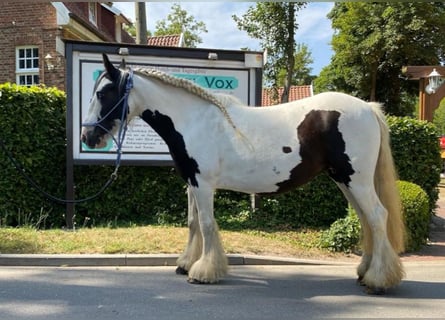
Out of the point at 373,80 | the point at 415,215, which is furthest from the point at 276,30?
the point at 415,215

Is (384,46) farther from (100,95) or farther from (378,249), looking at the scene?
(100,95)

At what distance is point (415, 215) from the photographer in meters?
7.05

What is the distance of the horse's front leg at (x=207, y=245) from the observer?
4.86m

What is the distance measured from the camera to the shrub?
6801 millimetres

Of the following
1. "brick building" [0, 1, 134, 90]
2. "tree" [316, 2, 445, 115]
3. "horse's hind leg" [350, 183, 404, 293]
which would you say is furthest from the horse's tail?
"tree" [316, 2, 445, 115]

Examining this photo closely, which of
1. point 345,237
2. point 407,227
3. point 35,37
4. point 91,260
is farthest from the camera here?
point 35,37

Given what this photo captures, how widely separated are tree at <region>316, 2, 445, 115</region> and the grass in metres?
21.7

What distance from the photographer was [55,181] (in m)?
8.14

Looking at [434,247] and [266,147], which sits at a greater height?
[266,147]

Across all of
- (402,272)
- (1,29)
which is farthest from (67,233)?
(1,29)

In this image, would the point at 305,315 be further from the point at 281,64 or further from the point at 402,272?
the point at 281,64

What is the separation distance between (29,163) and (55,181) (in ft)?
1.84

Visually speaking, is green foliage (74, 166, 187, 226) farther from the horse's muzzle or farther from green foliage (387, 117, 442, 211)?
green foliage (387, 117, 442, 211)

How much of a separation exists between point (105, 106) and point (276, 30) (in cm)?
1580
